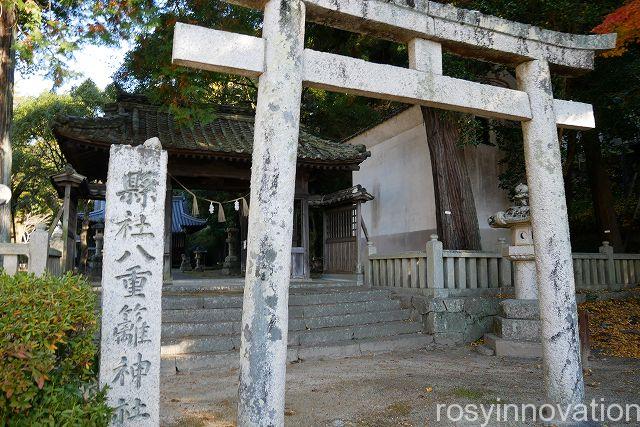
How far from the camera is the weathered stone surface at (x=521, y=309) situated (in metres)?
7.76

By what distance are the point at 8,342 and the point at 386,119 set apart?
13.8m

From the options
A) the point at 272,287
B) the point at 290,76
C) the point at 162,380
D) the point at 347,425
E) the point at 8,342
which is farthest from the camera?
the point at 162,380

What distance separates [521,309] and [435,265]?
1905 millimetres

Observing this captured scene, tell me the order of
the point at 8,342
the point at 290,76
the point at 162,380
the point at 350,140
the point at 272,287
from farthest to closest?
the point at 350,140
the point at 162,380
the point at 290,76
the point at 272,287
the point at 8,342

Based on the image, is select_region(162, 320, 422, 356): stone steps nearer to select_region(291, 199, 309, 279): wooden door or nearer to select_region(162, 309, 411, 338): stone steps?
select_region(162, 309, 411, 338): stone steps

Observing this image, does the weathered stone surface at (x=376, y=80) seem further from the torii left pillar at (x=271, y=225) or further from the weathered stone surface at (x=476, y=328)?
the weathered stone surface at (x=476, y=328)

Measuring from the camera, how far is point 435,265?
927 centimetres

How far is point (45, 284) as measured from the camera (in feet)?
11.1

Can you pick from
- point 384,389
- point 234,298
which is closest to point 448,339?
point 384,389

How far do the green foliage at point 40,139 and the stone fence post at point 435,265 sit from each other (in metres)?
18.4

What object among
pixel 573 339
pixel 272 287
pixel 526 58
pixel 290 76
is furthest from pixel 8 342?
pixel 526 58

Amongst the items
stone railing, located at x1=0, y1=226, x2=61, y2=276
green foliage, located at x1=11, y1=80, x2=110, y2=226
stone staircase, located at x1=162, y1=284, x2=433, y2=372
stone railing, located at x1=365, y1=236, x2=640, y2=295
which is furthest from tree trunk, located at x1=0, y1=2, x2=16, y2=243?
green foliage, located at x1=11, y1=80, x2=110, y2=226

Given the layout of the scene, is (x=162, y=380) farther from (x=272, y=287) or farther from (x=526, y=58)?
(x=526, y=58)

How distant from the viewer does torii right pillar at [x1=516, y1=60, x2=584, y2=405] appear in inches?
179
